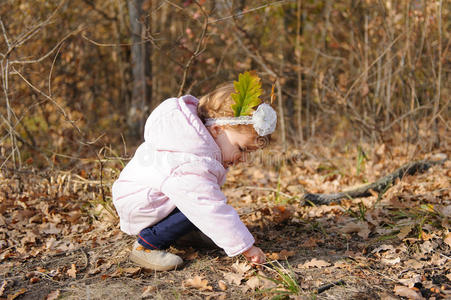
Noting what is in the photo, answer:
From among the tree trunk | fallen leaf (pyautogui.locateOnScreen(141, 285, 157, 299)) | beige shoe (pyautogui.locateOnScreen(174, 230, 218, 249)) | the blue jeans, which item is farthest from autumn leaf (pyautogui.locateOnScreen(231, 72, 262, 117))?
the tree trunk

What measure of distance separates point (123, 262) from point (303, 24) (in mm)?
6068

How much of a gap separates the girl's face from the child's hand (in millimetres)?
566

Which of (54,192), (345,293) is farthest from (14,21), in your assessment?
(345,293)

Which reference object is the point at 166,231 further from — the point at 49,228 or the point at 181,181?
the point at 49,228

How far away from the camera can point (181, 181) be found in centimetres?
242

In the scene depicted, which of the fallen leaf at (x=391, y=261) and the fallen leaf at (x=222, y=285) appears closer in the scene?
the fallen leaf at (x=222, y=285)

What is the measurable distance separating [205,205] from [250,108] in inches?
25.5

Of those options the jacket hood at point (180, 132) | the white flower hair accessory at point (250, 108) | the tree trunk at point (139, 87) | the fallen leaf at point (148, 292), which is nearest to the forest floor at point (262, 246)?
the fallen leaf at point (148, 292)

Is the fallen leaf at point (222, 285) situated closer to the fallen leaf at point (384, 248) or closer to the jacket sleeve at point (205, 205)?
the jacket sleeve at point (205, 205)

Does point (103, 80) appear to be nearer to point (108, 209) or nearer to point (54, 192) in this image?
point (54, 192)

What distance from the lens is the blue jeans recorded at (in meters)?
2.66

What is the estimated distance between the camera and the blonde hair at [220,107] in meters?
2.61

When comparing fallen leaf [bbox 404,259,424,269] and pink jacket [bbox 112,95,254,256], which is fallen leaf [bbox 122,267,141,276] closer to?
pink jacket [bbox 112,95,254,256]

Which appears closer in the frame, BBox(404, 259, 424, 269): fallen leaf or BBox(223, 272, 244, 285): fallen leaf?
BBox(223, 272, 244, 285): fallen leaf
